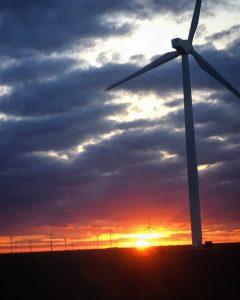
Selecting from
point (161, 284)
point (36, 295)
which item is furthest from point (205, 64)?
point (36, 295)

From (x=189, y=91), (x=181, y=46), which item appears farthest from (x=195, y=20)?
(x=189, y=91)

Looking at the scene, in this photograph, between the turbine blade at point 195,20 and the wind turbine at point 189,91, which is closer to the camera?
the wind turbine at point 189,91

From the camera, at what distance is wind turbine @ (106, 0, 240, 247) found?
98.0m

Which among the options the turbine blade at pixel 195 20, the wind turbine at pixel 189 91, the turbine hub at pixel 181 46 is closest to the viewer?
the wind turbine at pixel 189 91

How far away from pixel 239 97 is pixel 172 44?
1649 centimetres

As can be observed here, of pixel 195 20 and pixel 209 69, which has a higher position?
pixel 195 20

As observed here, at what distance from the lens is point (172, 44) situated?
105812 mm

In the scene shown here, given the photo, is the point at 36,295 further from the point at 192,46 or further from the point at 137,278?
the point at 192,46

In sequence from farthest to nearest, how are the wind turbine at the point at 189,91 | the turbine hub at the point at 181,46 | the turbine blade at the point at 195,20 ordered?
the turbine hub at the point at 181,46, the turbine blade at the point at 195,20, the wind turbine at the point at 189,91

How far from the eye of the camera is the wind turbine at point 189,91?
98000 mm

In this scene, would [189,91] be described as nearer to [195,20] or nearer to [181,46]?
[181,46]

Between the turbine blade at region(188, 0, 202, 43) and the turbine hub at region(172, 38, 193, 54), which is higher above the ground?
the turbine blade at region(188, 0, 202, 43)

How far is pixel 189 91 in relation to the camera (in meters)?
103

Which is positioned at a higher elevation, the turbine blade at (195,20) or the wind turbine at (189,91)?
the turbine blade at (195,20)
